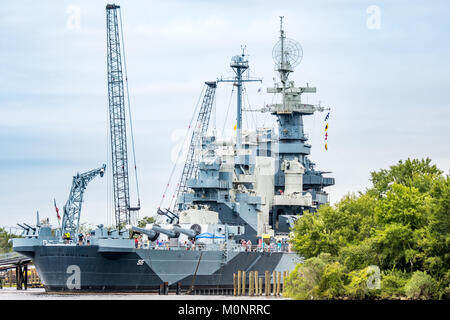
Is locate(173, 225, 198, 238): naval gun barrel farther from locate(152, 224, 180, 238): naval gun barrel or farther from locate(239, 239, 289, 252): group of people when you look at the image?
locate(239, 239, 289, 252): group of people

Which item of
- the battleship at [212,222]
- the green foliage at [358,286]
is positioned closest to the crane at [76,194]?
the battleship at [212,222]

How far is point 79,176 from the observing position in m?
83.9

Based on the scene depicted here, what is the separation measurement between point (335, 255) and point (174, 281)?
47.3ft

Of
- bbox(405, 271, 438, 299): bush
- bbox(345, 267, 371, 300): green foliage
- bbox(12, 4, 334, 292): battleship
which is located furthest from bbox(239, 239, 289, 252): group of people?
bbox(405, 271, 438, 299): bush

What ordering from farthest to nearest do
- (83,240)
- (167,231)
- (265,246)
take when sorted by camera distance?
(265,246), (167,231), (83,240)

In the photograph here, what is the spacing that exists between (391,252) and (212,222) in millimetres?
23992

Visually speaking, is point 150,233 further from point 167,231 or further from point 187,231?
point 187,231

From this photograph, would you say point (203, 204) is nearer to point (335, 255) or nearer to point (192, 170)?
point (335, 255)

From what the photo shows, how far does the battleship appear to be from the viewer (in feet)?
244

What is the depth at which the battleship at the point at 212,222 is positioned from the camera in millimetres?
74312

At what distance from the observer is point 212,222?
84.6m

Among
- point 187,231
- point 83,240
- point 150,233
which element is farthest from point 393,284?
point 83,240

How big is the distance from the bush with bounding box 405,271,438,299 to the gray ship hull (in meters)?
22.6
